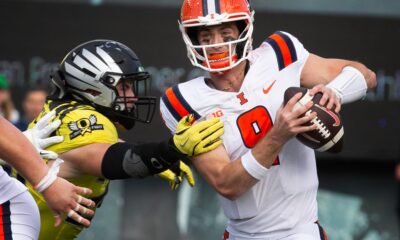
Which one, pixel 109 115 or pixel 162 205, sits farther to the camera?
pixel 162 205

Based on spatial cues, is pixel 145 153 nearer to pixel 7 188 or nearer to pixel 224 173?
pixel 224 173

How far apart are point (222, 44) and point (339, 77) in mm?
555

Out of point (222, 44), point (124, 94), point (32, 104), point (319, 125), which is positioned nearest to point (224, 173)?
point (319, 125)

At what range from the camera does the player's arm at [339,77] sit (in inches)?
176

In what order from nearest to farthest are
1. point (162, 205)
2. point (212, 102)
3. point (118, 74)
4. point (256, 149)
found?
point (256, 149) → point (212, 102) → point (118, 74) → point (162, 205)

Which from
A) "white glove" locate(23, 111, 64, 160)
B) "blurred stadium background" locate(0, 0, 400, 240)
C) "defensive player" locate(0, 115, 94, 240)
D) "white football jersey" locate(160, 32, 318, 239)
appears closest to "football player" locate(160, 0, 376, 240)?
"white football jersey" locate(160, 32, 318, 239)

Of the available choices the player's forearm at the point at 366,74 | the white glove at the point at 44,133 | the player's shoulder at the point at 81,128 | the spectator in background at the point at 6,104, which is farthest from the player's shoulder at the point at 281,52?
the spectator in background at the point at 6,104

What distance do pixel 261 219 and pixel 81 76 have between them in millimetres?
1121

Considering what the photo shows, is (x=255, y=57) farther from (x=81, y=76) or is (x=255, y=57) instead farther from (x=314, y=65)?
(x=81, y=76)

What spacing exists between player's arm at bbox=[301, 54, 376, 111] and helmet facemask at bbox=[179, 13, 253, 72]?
0.32m

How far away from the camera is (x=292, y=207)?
444 cm

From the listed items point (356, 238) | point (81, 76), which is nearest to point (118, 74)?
point (81, 76)

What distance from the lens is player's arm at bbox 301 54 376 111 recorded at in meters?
4.48

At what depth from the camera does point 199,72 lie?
7633 millimetres
